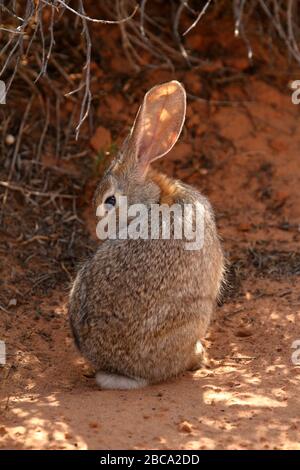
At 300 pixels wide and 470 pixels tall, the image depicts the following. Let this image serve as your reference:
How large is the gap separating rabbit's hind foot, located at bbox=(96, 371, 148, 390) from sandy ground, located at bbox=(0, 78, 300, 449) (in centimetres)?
8

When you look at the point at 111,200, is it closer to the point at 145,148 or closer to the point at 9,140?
the point at 145,148

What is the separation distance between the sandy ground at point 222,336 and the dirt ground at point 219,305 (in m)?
0.01

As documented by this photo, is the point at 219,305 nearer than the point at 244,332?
No

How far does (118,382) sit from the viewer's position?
5.43 m

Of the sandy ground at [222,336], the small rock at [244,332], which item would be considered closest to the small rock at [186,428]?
the sandy ground at [222,336]

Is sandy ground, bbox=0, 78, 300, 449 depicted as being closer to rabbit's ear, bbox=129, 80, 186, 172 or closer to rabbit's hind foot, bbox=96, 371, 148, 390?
rabbit's hind foot, bbox=96, 371, 148, 390

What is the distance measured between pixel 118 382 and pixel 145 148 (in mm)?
1673

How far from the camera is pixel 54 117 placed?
809cm

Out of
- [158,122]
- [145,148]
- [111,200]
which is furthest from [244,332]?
[158,122]

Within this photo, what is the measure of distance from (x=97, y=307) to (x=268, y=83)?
3940mm

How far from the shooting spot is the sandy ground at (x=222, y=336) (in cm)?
457

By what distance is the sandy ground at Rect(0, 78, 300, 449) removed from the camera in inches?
180

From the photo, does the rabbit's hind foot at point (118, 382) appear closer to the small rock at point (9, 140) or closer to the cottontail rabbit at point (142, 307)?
the cottontail rabbit at point (142, 307)

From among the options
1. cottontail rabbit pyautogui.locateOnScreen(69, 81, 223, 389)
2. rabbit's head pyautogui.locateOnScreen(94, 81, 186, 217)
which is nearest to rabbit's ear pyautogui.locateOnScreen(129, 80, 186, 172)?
rabbit's head pyautogui.locateOnScreen(94, 81, 186, 217)
